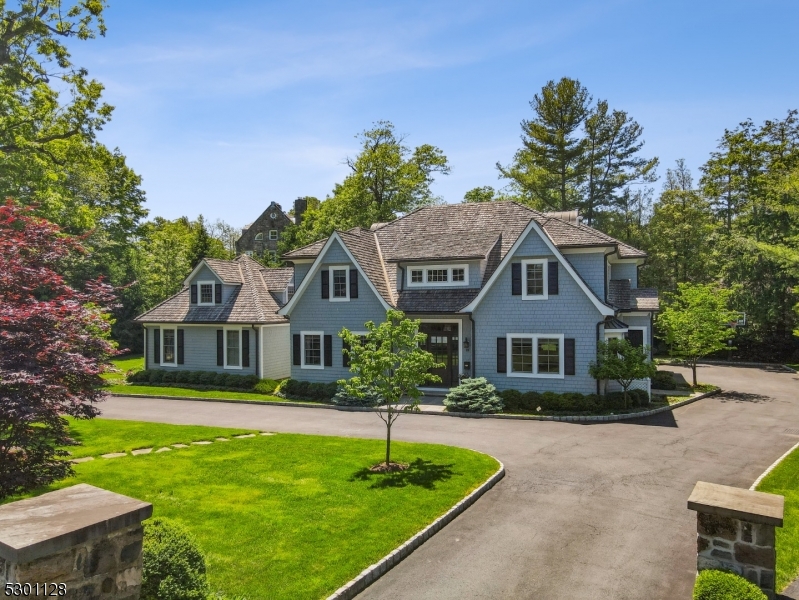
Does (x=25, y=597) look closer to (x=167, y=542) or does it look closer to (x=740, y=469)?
(x=167, y=542)

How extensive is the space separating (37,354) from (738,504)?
38.4 feet

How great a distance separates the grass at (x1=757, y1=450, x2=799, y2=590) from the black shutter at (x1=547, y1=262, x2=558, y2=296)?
9.95 meters

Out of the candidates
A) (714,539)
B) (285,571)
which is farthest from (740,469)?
(285,571)

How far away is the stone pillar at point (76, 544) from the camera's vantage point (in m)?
5.15

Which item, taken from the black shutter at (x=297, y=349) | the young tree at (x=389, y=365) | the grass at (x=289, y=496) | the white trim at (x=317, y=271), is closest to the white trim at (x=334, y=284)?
the white trim at (x=317, y=271)

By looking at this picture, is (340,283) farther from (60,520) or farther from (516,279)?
(60,520)

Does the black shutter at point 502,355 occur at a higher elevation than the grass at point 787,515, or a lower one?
higher

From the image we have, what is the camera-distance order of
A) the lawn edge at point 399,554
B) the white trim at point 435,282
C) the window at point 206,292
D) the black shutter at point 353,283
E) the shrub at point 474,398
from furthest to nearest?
the window at point 206,292, the black shutter at point 353,283, the white trim at point 435,282, the shrub at point 474,398, the lawn edge at point 399,554

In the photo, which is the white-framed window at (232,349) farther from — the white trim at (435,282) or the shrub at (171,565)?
the shrub at (171,565)

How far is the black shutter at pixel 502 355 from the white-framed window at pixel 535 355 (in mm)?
127

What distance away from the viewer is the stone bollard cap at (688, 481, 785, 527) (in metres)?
6.87

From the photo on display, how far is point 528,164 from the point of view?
50.7m

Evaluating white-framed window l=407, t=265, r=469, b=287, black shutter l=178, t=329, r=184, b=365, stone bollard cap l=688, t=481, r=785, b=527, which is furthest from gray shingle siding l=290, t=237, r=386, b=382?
stone bollard cap l=688, t=481, r=785, b=527

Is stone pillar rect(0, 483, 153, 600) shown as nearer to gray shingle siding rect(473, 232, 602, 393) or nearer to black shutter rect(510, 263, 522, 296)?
gray shingle siding rect(473, 232, 602, 393)
